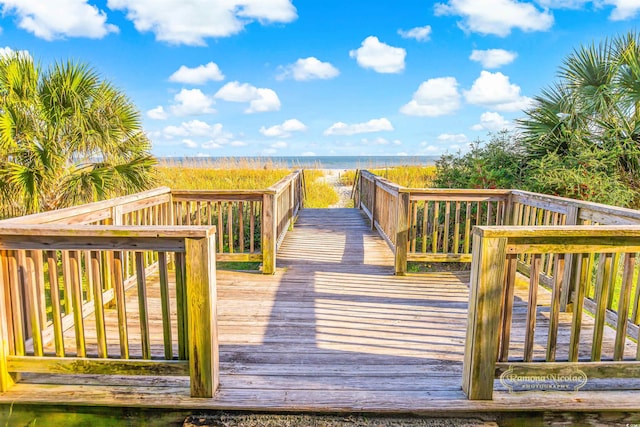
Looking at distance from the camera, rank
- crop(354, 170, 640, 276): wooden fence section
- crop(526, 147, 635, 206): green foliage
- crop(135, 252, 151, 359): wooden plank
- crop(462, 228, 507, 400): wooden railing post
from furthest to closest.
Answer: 1. crop(526, 147, 635, 206): green foliage
2. crop(354, 170, 640, 276): wooden fence section
3. crop(135, 252, 151, 359): wooden plank
4. crop(462, 228, 507, 400): wooden railing post

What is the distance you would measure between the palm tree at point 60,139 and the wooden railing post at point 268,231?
207 centimetres

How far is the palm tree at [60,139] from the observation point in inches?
177

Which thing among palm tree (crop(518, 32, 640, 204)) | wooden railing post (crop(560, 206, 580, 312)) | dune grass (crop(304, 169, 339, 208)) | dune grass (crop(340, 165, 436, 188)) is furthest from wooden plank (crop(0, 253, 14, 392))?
dune grass (crop(304, 169, 339, 208))

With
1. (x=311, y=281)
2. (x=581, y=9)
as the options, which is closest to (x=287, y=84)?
(x=581, y=9)

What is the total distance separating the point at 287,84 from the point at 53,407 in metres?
26.0

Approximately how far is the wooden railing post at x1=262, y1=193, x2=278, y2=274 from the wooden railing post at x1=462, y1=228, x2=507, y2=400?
272 cm

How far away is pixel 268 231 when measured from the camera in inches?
173

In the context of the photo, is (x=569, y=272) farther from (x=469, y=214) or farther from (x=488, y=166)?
(x=488, y=166)

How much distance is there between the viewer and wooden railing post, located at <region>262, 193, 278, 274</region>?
4.32 m

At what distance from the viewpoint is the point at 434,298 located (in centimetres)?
372

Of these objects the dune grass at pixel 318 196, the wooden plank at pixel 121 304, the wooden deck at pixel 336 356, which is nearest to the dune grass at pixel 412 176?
the dune grass at pixel 318 196

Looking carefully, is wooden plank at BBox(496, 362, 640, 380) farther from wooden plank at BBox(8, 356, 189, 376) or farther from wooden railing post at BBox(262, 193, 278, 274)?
wooden railing post at BBox(262, 193, 278, 274)

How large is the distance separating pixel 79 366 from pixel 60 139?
153 inches

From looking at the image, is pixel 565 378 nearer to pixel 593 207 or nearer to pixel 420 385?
pixel 420 385
